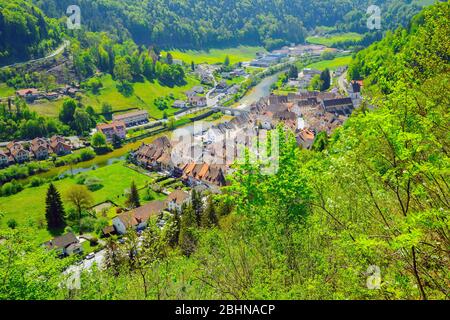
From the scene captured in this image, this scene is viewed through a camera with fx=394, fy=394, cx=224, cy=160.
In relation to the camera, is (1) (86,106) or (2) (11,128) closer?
(2) (11,128)

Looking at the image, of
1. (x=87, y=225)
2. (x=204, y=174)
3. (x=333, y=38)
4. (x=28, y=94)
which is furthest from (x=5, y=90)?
(x=333, y=38)

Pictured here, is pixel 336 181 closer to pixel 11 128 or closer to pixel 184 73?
pixel 11 128

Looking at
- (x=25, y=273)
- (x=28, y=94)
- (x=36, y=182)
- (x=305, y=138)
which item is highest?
(x=25, y=273)

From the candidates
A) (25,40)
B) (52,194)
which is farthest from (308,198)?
(25,40)

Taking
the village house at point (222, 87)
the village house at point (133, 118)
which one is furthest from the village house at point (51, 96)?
the village house at point (222, 87)

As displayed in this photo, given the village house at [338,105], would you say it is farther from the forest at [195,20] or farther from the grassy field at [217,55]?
the forest at [195,20]

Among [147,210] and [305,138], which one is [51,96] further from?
[305,138]

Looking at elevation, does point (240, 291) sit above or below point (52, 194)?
above
